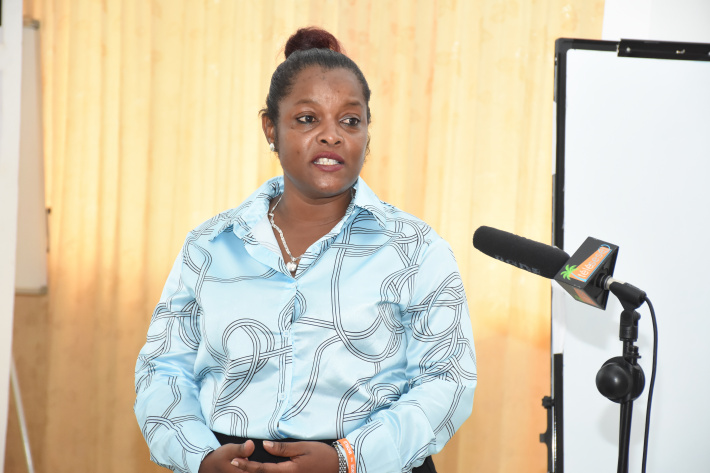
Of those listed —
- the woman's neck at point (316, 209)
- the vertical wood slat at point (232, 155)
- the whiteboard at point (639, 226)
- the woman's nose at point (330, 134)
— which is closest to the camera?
the woman's nose at point (330, 134)

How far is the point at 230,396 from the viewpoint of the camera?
1.29 m

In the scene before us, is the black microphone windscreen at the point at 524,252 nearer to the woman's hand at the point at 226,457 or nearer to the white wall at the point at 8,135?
the woman's hand at the point at 226,457

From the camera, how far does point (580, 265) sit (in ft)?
3.04

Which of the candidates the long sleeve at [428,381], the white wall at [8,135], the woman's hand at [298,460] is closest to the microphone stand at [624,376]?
the long sleeve at [428,381]

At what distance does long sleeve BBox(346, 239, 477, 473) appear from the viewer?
3.91 feet

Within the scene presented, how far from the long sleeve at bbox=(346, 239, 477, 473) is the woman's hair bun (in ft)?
1.77

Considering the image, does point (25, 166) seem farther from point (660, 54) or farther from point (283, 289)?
point (660, 54)

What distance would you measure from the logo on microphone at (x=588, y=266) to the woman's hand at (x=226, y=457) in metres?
0.61

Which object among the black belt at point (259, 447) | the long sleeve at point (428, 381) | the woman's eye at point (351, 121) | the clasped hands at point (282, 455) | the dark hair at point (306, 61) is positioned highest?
the dark hair at point (306, 61)

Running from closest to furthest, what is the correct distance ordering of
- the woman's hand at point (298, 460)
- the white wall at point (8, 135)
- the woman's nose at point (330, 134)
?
the woman's hand at point (298, 460) → the woman's nose at point (330, 134) → the white wall at point (8, 135)

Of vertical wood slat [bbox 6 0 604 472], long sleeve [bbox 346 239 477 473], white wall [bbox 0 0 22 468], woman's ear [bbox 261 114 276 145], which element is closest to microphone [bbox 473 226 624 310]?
long sleeve [bbox 346 239 477 473]

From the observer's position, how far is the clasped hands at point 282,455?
1.13 m

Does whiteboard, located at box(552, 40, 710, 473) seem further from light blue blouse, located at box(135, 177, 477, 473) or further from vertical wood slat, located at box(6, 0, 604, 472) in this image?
vertical wood slat, located at box(6, 0, 604, 472)

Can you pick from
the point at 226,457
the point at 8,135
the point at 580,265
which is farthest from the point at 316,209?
the point at 8,135
